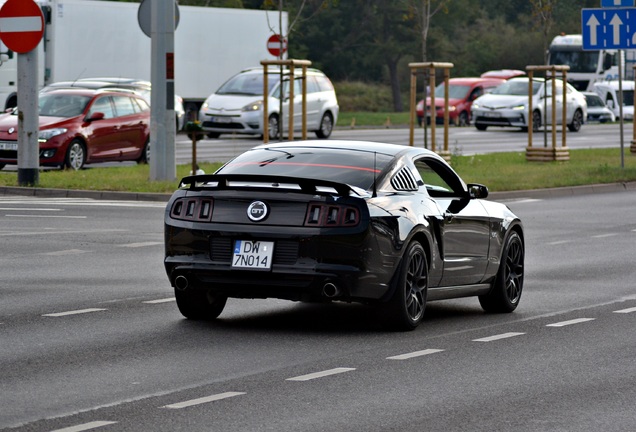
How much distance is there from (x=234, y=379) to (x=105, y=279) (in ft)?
18.4

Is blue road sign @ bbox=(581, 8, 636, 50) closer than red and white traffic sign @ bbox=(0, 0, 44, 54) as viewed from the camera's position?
No

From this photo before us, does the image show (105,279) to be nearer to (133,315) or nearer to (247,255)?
(133,315)

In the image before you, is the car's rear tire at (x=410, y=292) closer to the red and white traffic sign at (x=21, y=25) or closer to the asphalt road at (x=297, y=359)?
the asphalt road at (x=297, y=359)

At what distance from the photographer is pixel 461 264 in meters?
12.3

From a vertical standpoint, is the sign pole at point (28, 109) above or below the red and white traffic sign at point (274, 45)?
below

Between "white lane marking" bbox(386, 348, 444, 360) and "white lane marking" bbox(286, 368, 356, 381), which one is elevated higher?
"white lane marking" bbox(286, 368, 356, 381)

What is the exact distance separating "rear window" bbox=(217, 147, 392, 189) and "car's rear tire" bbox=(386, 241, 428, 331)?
62 centimetres

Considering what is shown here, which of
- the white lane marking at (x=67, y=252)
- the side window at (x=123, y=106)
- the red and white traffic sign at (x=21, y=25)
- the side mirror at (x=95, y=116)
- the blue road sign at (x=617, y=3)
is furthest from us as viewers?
the blue road sign at (x=617, y=3)

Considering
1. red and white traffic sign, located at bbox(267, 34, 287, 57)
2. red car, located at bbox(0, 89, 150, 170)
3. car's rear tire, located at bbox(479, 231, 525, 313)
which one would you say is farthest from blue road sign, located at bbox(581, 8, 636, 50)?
car's rear tire, located at bbox(479, 231, 525, 313)

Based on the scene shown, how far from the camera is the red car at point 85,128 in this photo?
29378mm

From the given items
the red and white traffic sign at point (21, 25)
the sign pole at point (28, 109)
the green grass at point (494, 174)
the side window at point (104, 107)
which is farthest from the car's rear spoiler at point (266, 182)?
the side window at point (104, 107)

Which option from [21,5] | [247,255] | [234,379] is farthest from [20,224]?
[234,379]

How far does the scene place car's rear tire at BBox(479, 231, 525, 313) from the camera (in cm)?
1294

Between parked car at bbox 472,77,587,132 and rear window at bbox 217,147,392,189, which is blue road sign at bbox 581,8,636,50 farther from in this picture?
rear window at bbox 217,147,392,189
